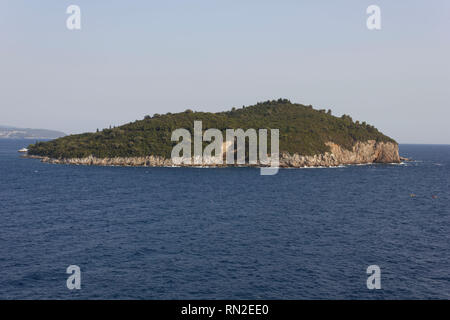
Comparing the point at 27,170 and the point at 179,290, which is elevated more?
the point at 27,170

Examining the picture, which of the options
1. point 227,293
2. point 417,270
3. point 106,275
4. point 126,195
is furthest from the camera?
point 126,195

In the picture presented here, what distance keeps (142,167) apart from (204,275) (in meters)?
145

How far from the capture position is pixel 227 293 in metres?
40.2

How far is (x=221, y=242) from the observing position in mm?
58719

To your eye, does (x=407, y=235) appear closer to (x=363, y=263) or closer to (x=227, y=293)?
(x=363, y=263)

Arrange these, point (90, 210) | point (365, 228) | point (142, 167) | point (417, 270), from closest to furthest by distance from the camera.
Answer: point (417, 270), point (365, 228), point (90, 210), point (142, 167)

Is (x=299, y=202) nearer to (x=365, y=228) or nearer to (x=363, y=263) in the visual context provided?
(x=365, y=228)

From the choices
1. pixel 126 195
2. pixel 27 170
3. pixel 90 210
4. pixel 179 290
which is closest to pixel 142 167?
pixel 27 170

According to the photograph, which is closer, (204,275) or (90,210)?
(204,275)

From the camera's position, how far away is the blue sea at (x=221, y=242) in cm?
4191

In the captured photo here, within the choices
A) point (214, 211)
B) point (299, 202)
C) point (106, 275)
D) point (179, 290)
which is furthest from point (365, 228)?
point (106, 275)

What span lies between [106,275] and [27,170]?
436ft

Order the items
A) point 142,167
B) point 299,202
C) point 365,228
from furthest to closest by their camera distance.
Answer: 1. point 142,167
2. point 299,202
3. point 365,228

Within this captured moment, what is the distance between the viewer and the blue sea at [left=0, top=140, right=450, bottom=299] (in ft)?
137
